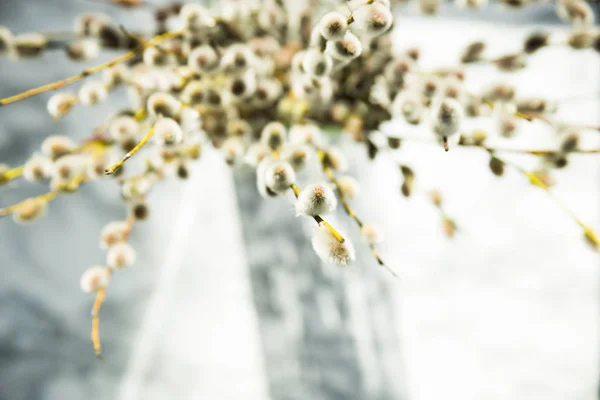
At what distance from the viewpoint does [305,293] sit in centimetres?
50

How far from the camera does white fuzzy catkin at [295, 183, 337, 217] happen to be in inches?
7.8

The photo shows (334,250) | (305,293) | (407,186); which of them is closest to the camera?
(334,250)

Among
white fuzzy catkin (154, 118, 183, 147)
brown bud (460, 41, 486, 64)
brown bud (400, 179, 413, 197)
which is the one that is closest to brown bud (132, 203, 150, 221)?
white fuzzy catkin (154, 118, 183, 147)

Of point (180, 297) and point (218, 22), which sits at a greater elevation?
point (218, 22)

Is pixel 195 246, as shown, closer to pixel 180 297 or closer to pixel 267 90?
pixel 180 297

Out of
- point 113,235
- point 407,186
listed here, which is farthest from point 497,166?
point 113,235

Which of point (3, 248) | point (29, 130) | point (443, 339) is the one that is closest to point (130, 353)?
point (3, 248)

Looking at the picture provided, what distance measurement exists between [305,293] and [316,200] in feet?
1.05

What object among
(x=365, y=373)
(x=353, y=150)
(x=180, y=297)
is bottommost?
(x=365, y=373)

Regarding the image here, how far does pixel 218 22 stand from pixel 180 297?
0.38 m

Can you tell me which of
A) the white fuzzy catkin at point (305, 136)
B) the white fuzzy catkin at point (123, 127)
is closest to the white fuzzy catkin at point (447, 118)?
the white fuzzy catkin at point (305, 136)

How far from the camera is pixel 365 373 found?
1.50 ft

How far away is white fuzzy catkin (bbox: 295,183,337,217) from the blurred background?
0.27 m

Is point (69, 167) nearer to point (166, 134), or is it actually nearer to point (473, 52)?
point (166, 134)
